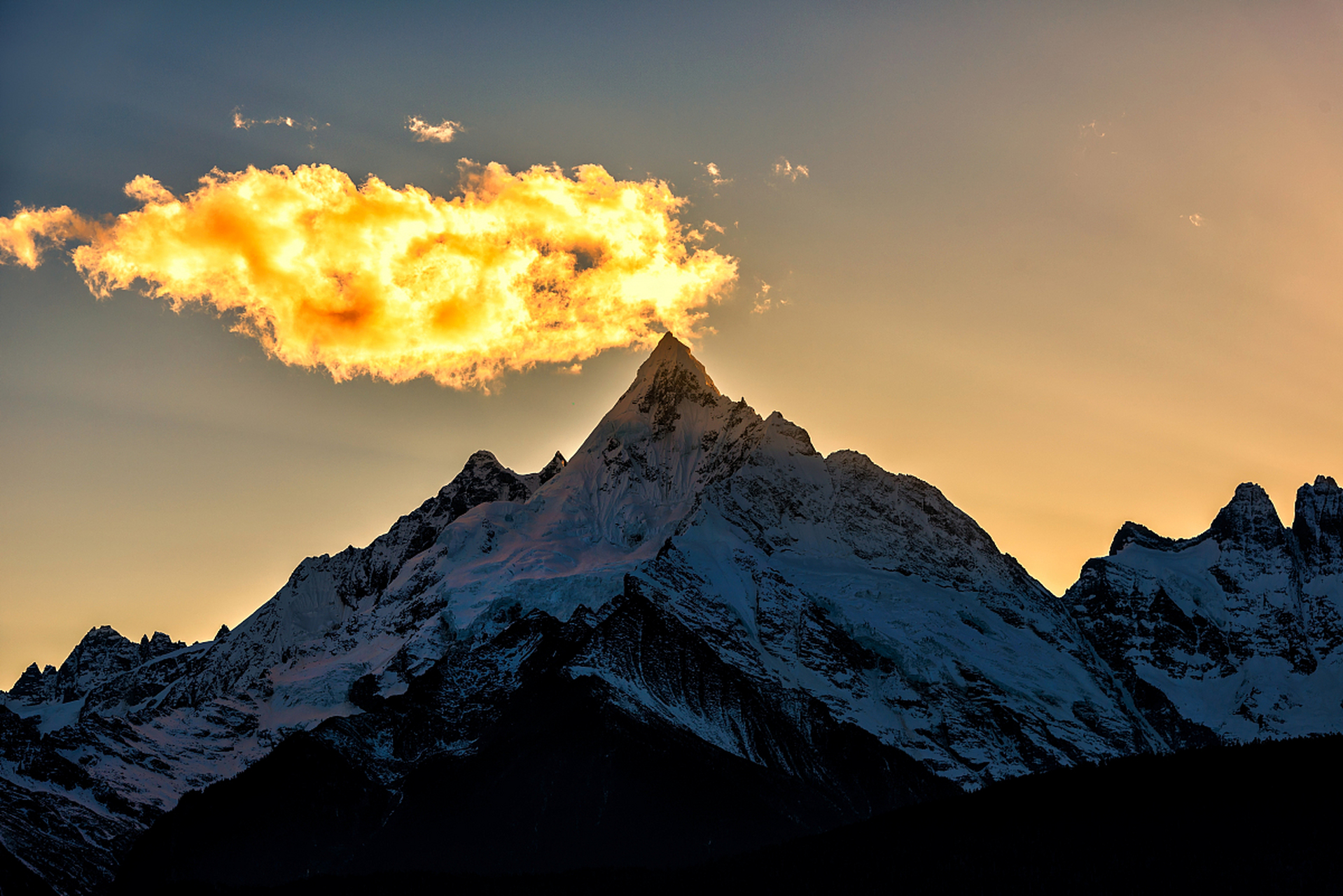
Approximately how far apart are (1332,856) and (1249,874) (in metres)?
10.0

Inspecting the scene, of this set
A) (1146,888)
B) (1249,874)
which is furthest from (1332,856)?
(1146,888)

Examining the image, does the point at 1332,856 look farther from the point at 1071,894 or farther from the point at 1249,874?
the point at 1071,894

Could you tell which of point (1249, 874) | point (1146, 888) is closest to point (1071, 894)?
point (1146, 888)

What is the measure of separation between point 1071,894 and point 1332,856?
1243 inches

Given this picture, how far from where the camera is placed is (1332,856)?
193875 millimetres

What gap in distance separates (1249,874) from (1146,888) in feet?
40.6

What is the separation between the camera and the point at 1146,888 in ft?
647

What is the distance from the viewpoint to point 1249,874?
640 feet

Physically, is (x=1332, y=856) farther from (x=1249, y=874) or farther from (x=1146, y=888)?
(x=1146, y=888)

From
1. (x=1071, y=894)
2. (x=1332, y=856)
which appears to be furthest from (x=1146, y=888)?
(x=1332, y=856)

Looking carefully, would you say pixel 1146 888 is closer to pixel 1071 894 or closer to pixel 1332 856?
pixel 1071 894

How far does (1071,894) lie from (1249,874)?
70.8 feet
